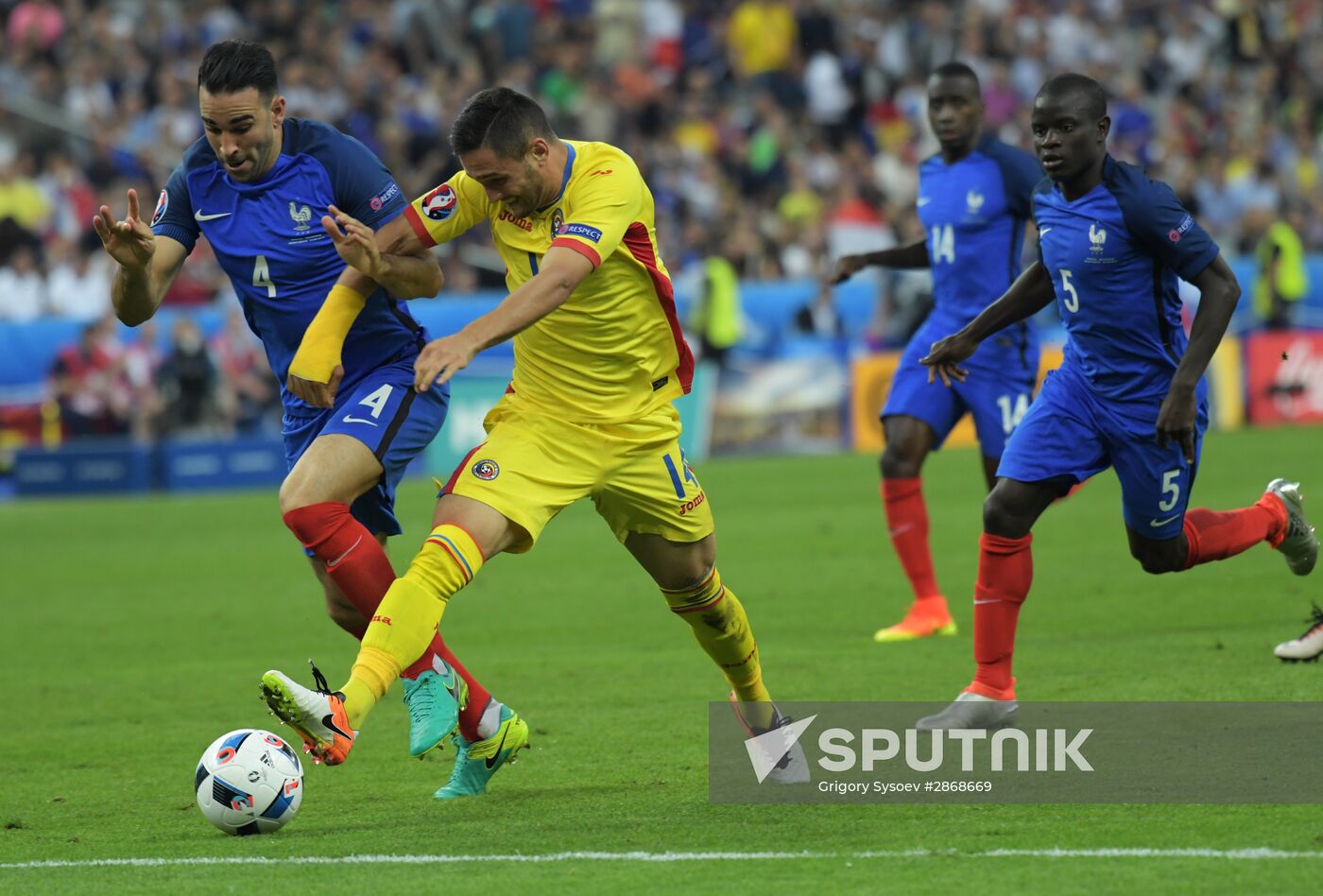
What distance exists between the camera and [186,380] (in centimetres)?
2100

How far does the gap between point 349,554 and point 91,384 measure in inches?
607

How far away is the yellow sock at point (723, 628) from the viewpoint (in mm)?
6547

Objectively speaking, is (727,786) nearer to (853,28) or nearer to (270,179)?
(270,179)

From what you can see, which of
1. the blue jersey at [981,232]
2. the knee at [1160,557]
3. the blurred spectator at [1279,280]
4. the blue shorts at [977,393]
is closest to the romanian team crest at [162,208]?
the knee at [1160,557]

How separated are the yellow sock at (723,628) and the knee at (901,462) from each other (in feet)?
11.4

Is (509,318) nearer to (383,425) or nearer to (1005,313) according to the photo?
(383,425)

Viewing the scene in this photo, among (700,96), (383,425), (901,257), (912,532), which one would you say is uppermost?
(383,425)

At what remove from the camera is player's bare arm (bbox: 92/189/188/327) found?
6.69 meters

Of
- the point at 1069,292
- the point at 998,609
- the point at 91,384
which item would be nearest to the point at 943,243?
the point at 1069,292

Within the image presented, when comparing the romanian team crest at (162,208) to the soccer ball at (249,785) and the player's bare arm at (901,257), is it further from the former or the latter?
the player's bare arm at (901,257)

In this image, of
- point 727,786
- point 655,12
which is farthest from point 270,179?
point 655,12

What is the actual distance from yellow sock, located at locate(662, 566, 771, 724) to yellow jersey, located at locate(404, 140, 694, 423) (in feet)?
2.14

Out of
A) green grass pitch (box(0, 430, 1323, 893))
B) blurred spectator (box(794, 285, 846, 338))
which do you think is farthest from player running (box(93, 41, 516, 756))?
blurred spectator (box(794, 285, 846, 338))

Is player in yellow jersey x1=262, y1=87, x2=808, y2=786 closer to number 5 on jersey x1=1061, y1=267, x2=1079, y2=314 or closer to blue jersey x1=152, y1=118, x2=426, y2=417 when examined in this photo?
blue jersey x1=152, y1=118, x2=426, y2=417
